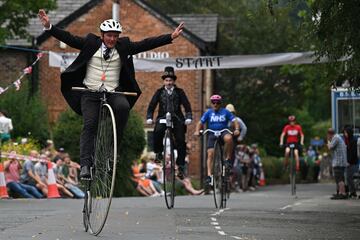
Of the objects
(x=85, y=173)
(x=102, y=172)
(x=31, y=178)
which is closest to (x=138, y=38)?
(x=31, y=178)

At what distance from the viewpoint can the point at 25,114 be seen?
37219mm

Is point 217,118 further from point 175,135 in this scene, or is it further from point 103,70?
point 103,70

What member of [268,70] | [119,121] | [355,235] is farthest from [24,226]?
[268,70]

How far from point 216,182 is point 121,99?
616 cm

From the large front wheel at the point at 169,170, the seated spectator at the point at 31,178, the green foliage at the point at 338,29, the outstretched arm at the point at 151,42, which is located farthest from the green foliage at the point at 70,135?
the outstretched arm at the point at 151,42

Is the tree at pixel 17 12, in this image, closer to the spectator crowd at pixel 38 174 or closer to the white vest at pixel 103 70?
the spectator crowd at pixel 38 174

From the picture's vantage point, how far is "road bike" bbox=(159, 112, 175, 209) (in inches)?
642

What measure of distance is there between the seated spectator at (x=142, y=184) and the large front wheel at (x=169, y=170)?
42.3 feet

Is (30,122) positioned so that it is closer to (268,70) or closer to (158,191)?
(158,191)

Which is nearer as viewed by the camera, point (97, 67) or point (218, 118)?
point (97, 67)

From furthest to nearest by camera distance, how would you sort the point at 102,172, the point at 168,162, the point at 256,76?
1. the point at 256,76
2. the point at 168,162
3. the point at 102,172

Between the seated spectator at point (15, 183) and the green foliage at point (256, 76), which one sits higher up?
the green foliage at point (256, 76)

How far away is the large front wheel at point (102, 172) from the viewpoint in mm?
10922

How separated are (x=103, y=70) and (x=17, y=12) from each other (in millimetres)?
24092
